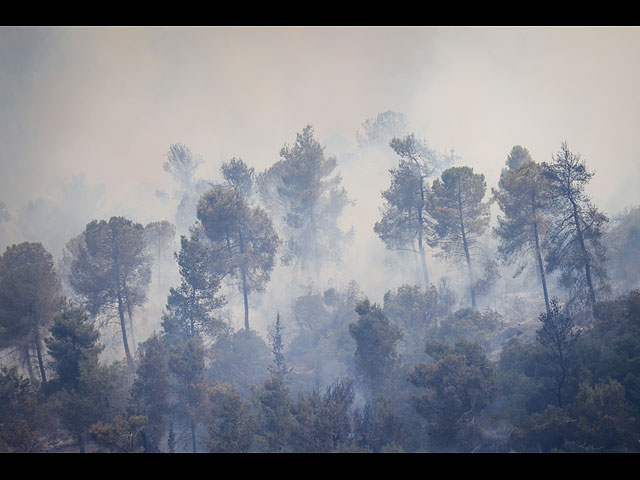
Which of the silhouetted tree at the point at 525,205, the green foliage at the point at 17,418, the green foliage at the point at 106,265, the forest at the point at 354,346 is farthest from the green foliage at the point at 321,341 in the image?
the green foliage at the point at 17,418

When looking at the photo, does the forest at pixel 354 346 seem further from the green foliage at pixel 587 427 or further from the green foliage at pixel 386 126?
the green foliage at pixel 386 126

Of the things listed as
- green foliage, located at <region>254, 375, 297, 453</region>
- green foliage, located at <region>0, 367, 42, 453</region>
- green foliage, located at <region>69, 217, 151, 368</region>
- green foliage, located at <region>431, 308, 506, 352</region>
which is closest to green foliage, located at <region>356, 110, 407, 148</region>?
green foliage, located at <region>431, 308, 506, 352</region>

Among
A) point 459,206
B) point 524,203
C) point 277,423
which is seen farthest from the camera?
point 459,206

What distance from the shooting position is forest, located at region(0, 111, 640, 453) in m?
13.4

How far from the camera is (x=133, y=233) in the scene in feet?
81.4

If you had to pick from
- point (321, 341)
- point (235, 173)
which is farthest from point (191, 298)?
point (235, 173)

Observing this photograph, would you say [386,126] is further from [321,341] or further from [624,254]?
[321,341]

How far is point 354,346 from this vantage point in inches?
882

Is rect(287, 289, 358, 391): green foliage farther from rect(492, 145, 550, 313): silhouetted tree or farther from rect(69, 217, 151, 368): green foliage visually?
rect(492, 145, 550, 313): silhouetted tree
